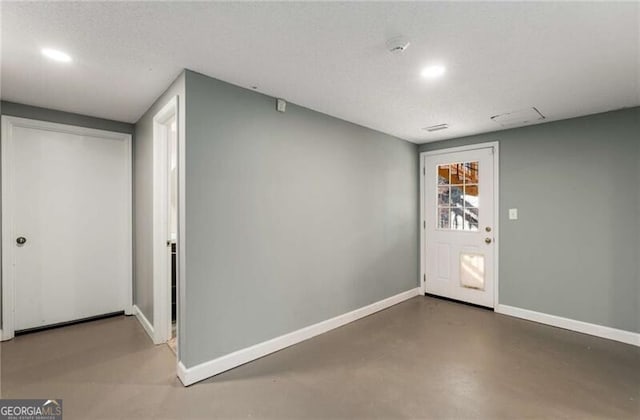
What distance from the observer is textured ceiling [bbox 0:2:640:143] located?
157cm

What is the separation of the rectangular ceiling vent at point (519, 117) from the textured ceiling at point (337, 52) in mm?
175

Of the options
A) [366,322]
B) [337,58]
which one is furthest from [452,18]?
[366,322]

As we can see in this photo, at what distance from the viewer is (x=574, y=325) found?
129 inches

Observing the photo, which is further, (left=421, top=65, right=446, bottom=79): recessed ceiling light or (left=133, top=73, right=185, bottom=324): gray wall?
(left=133, top=73, right=185, bottom=324): gray wall

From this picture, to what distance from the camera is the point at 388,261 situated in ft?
13.4

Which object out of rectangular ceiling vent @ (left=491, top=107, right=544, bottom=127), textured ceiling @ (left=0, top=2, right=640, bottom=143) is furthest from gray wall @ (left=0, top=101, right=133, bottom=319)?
rectangular ceiling vent @ (left=491, top=107, right=544, bottom=127)

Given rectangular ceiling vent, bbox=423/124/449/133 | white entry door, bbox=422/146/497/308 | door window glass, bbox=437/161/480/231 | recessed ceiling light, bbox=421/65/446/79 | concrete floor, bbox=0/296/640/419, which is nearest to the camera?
concrete floor, bbox=0/296/640/419

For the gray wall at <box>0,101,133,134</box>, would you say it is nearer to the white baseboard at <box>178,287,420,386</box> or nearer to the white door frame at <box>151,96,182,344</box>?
the white door frame at <box>151,96,182,344</box>

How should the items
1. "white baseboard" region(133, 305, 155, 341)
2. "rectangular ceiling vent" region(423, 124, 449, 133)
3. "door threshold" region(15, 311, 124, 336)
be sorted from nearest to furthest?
"white baseboard" region(133, 305, 155, 341)
"door threshold" region(15, 311, 124, 336)
"rectangular ceiling vent" region(423, 124, 449, 133)

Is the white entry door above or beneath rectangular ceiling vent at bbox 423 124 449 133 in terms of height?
beneath

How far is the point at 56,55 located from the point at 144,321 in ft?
8.70

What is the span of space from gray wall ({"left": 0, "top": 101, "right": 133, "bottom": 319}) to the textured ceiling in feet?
0.52

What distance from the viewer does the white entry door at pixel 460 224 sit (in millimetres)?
3959

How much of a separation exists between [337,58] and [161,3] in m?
1.10
